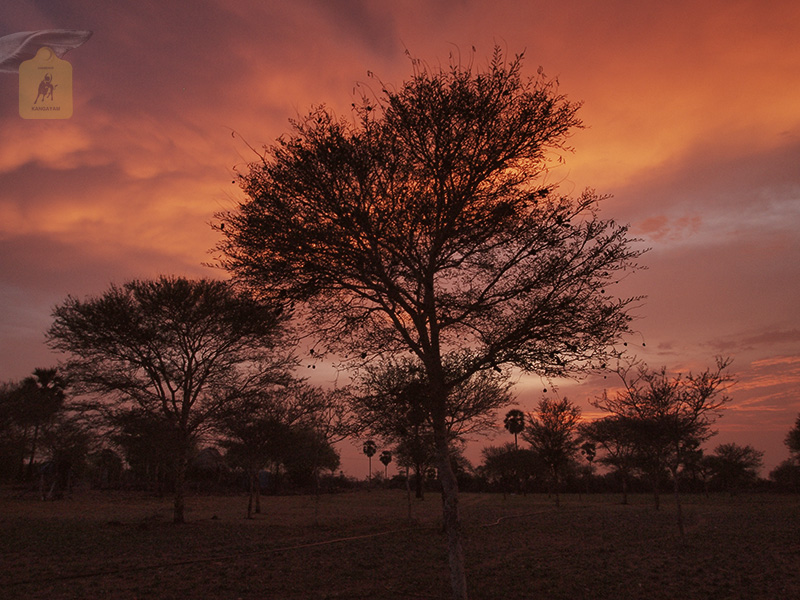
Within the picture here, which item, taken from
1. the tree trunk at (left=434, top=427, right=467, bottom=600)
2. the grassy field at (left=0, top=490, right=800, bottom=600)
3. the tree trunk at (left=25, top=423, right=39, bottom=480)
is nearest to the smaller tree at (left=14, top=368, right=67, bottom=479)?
the tree trunk at (left=25, top=423, right=39, bottom=480)

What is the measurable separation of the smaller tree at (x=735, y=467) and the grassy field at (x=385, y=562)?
5605 cm

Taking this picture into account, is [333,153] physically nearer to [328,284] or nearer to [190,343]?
[328,284]

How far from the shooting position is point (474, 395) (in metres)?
22.7

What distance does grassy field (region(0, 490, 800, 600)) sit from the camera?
10859mm

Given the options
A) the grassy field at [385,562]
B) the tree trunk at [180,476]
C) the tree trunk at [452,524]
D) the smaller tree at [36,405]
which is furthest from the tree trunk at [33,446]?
the tree trunk at [452,524]

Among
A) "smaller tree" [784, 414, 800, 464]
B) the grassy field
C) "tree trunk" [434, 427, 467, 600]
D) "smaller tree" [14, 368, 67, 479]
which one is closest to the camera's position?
"tree trunk" [434, 427, 467, 600]

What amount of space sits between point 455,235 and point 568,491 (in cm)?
7442

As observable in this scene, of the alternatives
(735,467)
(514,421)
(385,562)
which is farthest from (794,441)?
(385,562)

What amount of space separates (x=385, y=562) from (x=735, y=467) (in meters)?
74.4

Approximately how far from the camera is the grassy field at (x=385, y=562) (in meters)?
10.9

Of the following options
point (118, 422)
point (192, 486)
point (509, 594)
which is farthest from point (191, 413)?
point (192, 486)

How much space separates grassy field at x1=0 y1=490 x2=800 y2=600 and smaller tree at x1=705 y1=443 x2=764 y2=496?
56.1 m

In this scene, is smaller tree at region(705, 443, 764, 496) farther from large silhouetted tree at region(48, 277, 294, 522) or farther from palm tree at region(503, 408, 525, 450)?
large silhouetted tree at region(48, 277, 294, 522)

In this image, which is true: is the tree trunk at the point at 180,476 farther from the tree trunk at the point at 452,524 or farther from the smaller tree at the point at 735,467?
the smaller tree at the point at 735,467
